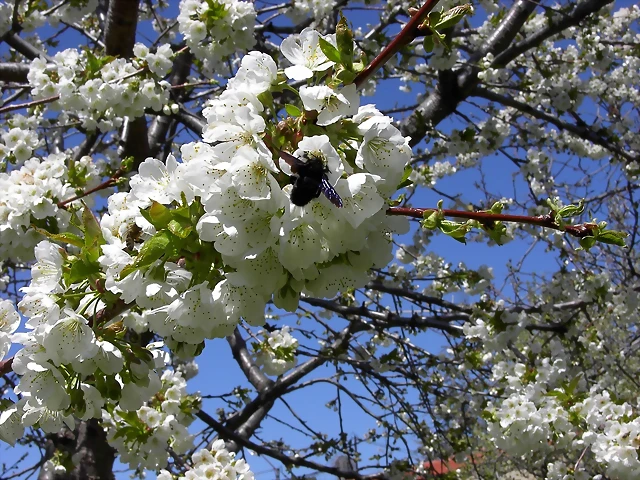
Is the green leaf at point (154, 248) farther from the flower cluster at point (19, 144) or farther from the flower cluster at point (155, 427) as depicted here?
the flower cluster at point (19, 144)

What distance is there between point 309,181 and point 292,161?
62mm

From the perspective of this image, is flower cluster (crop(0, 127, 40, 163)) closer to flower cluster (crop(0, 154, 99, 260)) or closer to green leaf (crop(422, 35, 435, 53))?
flower cluster (crop(0, 154, 99, 260))

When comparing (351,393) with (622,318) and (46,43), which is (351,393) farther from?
(46,43)

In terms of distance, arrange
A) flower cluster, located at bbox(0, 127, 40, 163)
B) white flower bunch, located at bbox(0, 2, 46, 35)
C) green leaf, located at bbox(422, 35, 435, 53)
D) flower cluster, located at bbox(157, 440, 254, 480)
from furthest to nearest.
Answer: white flower bunch, located at bbox(0, 2, 46, 35) < flower cluster, located at bbox(0, 127, 40, 163) < flower cluster, located at bbox(157, 440, 254, 480) < green leaf, located at bbox(422, 35, 435, 53)

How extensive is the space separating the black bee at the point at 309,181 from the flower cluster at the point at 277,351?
3200 millimetres

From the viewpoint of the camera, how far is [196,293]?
114 centimetres

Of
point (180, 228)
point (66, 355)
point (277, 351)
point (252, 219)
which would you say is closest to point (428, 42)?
point (252, 219)

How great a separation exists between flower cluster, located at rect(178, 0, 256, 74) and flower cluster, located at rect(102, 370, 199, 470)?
203cm

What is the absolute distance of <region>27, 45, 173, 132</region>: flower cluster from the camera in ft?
9.96

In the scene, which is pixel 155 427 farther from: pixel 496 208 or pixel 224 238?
pixel 496 208

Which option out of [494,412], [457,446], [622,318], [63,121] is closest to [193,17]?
[63,121]

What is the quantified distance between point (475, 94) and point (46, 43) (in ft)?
13.5

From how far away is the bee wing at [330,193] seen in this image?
99 centimetres

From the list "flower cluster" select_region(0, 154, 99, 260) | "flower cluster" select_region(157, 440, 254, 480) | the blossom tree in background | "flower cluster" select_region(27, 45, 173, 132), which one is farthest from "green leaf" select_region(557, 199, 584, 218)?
"flower cluster" select_region(27, 45, 173, 132)
